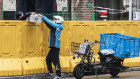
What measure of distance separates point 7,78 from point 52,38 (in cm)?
186

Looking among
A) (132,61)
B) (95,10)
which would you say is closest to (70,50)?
(132,61)

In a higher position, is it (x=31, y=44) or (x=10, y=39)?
(x=10, y=39)

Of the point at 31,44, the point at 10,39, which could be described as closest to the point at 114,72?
the point at 31,44

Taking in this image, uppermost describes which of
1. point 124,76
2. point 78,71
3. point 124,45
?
point 124,45

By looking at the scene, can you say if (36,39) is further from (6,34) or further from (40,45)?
(6,34)

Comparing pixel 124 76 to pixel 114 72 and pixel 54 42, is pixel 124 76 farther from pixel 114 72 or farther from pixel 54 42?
pixel 54 42

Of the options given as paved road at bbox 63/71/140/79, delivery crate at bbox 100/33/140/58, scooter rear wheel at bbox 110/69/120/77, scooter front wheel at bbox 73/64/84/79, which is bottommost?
paved road at bbox 63/71/140/79

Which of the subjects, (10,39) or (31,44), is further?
(31,44)

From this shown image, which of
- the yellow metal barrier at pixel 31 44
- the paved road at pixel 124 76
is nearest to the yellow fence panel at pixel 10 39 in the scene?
the yellow metal barrier at pixel 31 44

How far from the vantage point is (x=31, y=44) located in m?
11.3

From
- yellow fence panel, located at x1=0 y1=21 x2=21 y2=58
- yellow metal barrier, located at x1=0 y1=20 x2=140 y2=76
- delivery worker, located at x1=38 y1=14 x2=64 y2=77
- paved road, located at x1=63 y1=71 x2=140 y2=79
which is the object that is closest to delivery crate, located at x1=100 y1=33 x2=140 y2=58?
paved road, located at x1=63 y1=71 x2=140 y2=79

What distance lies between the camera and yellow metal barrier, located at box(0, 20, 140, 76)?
430 inches

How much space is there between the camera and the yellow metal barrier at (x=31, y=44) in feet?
35.9

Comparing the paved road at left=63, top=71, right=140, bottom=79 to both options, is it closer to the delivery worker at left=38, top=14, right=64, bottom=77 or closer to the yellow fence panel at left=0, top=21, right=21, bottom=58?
the delivery worker at left=38, top=14, right=64, bottom=77
